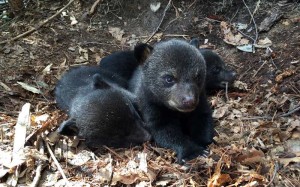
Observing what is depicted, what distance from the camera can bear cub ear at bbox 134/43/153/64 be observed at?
581 centimetres

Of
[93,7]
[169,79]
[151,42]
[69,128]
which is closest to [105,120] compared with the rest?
[69,128]

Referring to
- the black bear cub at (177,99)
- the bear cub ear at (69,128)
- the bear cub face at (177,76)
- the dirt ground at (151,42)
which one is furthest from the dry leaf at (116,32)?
the bear cub ear at (69,128)

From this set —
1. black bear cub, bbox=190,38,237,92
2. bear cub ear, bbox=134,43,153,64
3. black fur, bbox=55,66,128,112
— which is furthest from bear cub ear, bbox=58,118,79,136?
black bear cub, bbox=190,38,237,92

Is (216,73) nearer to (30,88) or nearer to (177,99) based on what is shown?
(177,99)

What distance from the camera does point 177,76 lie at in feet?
17.6

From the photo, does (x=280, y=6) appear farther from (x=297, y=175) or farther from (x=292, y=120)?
(x=297, y=175)

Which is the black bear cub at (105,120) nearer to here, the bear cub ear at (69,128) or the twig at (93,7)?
the bear cub ear at (69,128)

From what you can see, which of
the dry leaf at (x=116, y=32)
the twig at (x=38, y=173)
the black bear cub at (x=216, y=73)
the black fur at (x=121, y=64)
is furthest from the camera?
the dry leaf at (x=116, y=32)

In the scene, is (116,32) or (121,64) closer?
(121,64)

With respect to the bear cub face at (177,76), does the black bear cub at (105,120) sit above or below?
below

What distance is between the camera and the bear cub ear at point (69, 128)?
5.57 m

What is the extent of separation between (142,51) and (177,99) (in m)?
0.94

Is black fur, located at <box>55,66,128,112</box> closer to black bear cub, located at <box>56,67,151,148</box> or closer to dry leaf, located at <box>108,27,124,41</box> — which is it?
black bear cub, located at <box>56,67,151,148</box>

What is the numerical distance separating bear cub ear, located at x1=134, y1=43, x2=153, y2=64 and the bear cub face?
6.9 inches
